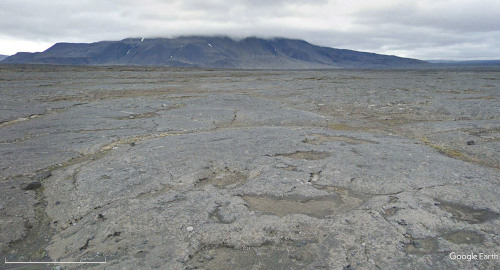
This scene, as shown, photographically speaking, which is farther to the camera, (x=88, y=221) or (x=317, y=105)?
(x=317, y=105)

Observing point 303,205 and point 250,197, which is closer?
point 303,205

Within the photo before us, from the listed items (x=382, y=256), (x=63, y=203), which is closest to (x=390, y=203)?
(x=382, y=256)

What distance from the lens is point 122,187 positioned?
5.23 m

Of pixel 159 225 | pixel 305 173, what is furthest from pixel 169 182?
pixel 305 173

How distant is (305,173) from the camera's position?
5.79 m

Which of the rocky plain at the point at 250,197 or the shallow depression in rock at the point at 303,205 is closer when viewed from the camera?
the rocky plain at the point at 250,197

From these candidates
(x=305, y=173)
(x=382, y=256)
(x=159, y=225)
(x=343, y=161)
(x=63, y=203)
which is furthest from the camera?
(x=343, y=161)

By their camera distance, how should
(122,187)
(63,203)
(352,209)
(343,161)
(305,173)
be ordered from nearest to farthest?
(352,209)
(63,203)
(122,187)
(305,173)
(343,161)

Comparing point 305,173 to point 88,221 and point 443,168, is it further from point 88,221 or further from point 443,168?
point 88,221

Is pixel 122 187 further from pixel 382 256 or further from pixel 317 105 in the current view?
pixel 317 105

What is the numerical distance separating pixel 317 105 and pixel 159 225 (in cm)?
1264

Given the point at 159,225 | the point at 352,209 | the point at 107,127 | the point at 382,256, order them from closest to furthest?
the point at 382,256 → the point at 159,225 → the point at 352,209 → the point at 107,127

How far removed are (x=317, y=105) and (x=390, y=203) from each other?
11.4 m

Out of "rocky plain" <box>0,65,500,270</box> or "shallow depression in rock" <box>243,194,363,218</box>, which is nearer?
"rocky plain" <box>0,65,500,270</box>
